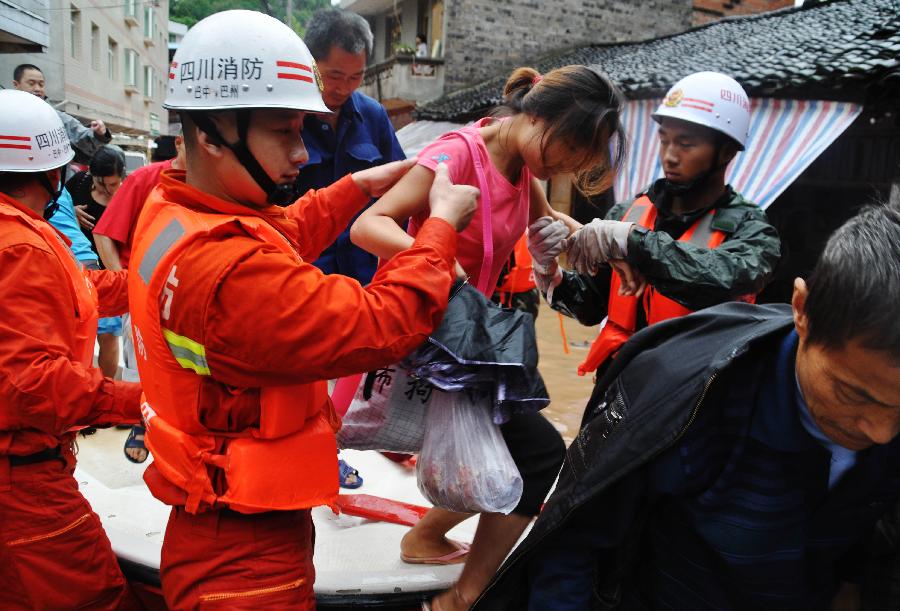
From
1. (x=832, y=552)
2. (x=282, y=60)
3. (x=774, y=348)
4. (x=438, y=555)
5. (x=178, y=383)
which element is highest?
(x=282, y=60)

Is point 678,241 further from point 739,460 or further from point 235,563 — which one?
point 235,563

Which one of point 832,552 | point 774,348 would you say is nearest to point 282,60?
point 774,348

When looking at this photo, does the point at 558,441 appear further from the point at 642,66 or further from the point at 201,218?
the point at 642,66

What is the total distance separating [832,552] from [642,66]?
11125 millimetres

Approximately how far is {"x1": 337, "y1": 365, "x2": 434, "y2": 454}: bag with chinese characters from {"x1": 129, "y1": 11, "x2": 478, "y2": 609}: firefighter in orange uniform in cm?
43

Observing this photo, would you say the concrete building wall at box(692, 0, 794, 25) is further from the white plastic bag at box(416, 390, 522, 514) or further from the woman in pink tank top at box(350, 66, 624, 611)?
the white plastic bag at box(416, 390, 522, 514)

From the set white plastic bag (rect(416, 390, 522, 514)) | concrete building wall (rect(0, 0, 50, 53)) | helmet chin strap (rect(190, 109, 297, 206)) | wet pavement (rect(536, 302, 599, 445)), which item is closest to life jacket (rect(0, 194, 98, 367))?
helmet chin strap (rect(190, 109, 297, 206))

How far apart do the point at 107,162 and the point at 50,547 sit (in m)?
3.70

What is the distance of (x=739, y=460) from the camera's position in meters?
1.45

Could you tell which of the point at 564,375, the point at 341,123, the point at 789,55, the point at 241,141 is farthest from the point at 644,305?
the point at 789,55

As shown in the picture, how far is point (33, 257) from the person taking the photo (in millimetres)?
2041

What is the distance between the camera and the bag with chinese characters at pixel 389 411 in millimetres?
2115

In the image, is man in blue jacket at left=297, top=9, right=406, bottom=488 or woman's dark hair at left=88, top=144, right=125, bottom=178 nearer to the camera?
man in blue jacket at left=297, top=9, right=406, bottom=488

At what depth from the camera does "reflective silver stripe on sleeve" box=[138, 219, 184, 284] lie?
151 centimetres
